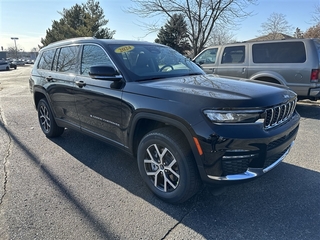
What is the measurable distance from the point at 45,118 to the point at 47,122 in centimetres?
11

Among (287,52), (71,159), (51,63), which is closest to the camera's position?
(71,159)

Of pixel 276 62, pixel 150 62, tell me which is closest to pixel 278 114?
pixel 150 62

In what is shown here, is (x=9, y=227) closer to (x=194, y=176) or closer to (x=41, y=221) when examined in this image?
(x=41, y=221)

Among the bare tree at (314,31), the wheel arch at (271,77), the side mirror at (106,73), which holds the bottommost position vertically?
the wheel arch at (271,77)

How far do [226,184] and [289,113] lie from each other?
4.17ft

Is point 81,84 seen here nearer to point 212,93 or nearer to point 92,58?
point 92,58

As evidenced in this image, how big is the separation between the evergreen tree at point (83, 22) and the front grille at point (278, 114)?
90.4 feet

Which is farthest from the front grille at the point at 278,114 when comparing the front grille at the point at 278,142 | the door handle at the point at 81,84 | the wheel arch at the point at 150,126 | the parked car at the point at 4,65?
the parked car at the point at 4,65

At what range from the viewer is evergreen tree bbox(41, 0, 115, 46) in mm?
27844

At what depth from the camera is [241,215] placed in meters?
2.45

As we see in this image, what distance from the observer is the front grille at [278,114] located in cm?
235

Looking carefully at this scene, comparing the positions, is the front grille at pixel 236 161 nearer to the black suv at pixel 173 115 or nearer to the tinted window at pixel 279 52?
the black suv at pixel 173 115

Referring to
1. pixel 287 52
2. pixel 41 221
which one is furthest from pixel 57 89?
pixel 287 52

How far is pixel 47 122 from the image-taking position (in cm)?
488
